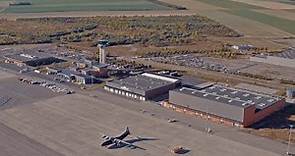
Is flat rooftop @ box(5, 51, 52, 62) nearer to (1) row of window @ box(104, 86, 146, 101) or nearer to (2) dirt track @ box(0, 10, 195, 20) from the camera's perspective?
(1) row of window @ box(104, 86, 146, 101)

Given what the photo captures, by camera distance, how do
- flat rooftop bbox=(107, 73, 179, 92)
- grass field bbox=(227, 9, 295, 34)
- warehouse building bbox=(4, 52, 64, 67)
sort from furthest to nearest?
1. grass field bbox=(227, 9, 295, 34)
2. warehouse building bbox=(4, 52, 64, 67)
3. flat rooftop bbox=(107, 73, 179, 92)

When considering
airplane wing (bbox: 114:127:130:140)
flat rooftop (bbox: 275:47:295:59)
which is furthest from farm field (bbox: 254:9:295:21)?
airplane wing (bbox: 114:127:130:140)

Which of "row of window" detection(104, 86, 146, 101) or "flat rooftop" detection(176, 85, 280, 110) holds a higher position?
"flat rooftop" detection(176, 85, 280, 110)

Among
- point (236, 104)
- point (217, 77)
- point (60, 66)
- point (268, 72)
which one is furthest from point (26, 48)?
point (236, 104)

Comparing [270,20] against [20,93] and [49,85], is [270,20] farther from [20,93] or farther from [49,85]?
[20,93]

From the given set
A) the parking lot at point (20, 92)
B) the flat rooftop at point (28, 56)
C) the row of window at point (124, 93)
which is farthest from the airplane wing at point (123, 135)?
the flat rooftop at point (28, 56)

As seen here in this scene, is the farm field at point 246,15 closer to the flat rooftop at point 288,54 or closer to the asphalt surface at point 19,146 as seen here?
the flat rooftop at point 288,54
